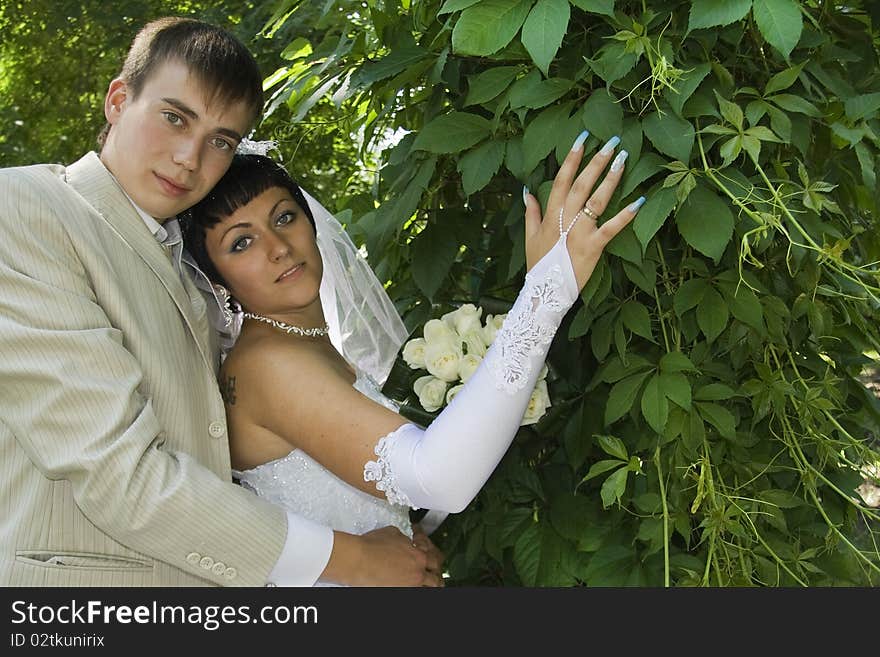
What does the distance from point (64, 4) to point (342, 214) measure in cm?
431

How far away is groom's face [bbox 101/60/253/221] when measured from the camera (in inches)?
78.5

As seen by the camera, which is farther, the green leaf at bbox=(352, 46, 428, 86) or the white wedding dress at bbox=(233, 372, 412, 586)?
the white wedding dress at bbox=(233, 372, 412, 586)

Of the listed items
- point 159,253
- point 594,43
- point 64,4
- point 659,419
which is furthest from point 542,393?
point 64,4

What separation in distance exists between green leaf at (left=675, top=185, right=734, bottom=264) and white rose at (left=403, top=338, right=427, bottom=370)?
698 mm

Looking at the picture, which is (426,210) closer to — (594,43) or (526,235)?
(526,235)

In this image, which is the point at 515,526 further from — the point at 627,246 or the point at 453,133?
the point at 453,133

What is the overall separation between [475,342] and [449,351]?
0.18ft

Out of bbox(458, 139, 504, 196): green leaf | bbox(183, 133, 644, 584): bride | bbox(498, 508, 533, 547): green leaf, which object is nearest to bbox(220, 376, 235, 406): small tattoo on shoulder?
bbox(183, 133, 644, 584): bride

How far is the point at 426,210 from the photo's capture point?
83.0 inches

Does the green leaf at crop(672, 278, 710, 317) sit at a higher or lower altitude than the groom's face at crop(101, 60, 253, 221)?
lower

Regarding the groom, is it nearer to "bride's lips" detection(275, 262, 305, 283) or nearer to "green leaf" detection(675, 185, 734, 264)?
"bride's lips" detection(275, 262, 305, 283)

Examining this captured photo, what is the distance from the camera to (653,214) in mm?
1548

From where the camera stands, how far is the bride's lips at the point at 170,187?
6.61ft

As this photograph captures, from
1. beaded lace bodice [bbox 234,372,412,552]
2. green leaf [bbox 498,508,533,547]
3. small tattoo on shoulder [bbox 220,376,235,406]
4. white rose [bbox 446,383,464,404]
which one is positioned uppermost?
small tattoo on shoulder [bbox 220,376,235,406]
